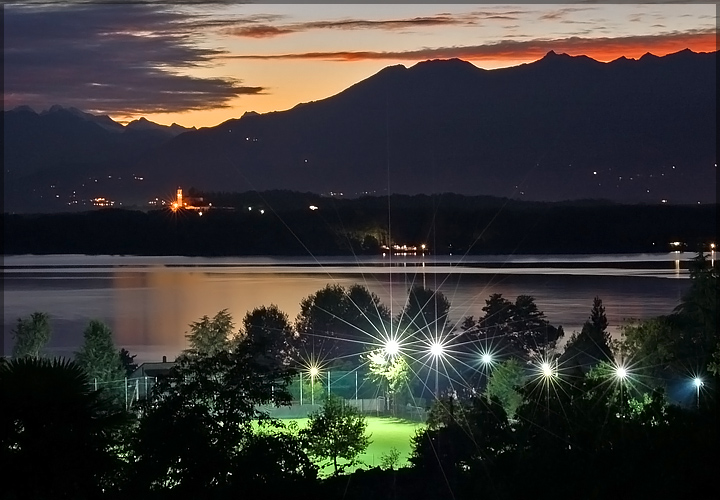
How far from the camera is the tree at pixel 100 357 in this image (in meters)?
27.0

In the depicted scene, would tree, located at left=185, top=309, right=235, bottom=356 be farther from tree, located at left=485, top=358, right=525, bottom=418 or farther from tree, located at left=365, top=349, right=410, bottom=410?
tree, located at left=485, top=358, right=525, bottom=418

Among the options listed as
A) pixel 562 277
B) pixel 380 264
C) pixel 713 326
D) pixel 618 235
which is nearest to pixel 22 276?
pixel 380 264

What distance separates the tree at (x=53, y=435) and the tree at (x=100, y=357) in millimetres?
18935

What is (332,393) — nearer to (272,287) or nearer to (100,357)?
(100,357)

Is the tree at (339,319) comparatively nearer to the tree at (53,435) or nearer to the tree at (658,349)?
the tree at (658,349)

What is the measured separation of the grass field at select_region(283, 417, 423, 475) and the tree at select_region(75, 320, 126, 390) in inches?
239

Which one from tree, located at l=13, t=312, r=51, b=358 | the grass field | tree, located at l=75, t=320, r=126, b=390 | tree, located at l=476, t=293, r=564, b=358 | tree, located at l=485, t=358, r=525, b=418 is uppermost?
tree, located at l=476, t=293, r=564, b=358

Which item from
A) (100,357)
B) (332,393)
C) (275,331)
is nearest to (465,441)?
(332,393)

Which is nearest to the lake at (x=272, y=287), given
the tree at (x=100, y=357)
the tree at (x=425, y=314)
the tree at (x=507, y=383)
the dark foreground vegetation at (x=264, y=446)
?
the tree at (x=425, y=314)

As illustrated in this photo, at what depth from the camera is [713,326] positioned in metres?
24.4

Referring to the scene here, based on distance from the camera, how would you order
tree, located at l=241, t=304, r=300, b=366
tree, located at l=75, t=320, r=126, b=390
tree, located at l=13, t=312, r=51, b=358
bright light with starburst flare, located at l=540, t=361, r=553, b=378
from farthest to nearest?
tree, located at l=241, t=304, r=300, b=366
tree, located at l=13, t=312, r=51, b=358
tree, located at l=75, t=320, r=126, b=390
bright light with starburst flare, located at l=540, t=361, r=553, b=378

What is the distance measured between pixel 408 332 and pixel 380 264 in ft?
158

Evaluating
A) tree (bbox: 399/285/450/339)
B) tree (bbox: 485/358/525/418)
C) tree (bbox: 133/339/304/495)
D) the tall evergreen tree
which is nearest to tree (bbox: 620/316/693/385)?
the tall evergreen tree

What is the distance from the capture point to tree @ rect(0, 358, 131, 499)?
7.62m
